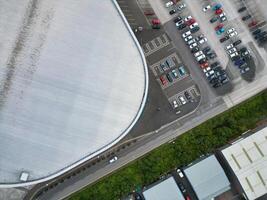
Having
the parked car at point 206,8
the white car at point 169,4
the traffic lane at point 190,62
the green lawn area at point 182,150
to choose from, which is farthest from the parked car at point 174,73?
the parked car at point 206,8

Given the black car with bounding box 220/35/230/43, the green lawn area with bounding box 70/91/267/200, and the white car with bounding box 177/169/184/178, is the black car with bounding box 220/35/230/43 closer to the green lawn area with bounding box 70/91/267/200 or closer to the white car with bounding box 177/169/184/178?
the green lawn area with bounding box 70/91/267/200

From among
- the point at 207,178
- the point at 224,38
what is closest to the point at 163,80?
the point at 224,38

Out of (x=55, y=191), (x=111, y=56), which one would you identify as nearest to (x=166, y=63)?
(x=111, y=56)

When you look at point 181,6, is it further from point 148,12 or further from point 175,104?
point 175,104

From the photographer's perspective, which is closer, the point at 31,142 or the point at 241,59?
the point at 31,142

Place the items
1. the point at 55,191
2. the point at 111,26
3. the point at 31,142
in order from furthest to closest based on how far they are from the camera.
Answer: the point at 55,191 → the point at 111,26 → the point at 31,142

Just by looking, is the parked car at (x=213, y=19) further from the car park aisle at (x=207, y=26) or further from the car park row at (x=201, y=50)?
the car park row at (x=201, y=50)

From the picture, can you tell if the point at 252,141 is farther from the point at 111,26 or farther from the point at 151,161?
the point at 111,26
